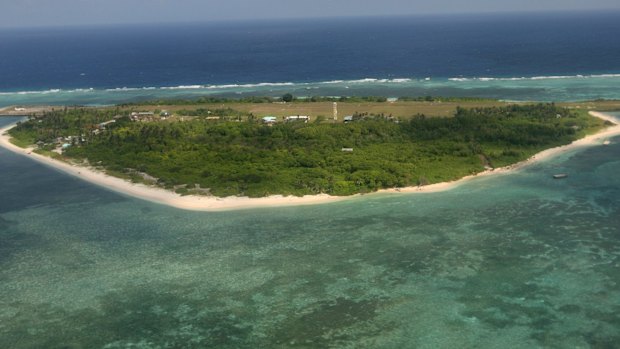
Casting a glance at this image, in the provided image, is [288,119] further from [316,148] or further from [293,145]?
[316,148]

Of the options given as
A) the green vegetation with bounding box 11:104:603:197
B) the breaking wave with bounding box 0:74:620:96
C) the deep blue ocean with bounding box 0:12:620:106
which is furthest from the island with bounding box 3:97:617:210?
the breaking wave with bounding box 0:74:620:96

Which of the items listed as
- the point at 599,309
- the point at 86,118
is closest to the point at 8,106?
the point at 86,118

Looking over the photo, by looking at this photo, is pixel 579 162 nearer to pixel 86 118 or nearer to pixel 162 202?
pixel 162 202

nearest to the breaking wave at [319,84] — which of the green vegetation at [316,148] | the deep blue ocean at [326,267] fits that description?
the green vegetation at [316,148]

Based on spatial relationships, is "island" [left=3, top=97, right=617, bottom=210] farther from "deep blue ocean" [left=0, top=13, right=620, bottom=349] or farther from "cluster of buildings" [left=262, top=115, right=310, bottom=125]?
"deep blue ocean" [left=0, top=13, right=620, bottom=349]

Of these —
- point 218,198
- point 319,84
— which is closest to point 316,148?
point 218,198

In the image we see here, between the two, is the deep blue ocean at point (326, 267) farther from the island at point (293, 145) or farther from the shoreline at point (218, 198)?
the island at point (293, 145)
